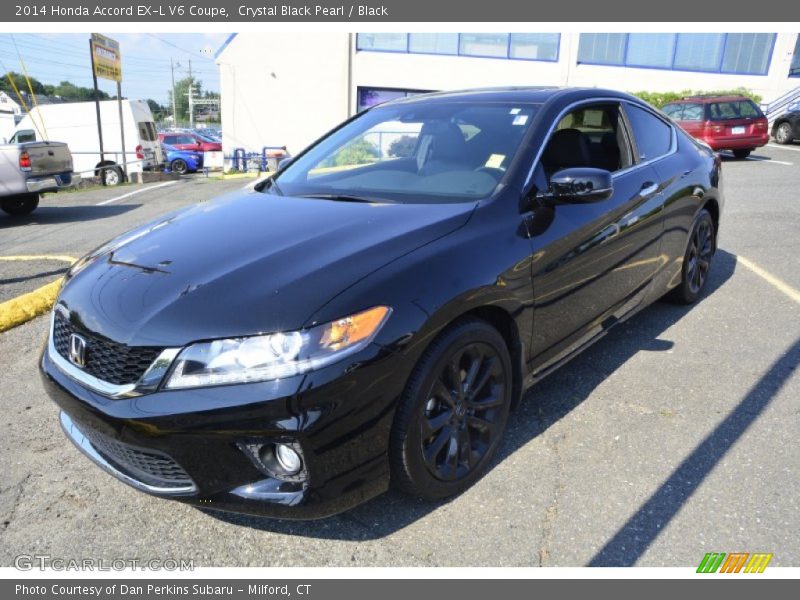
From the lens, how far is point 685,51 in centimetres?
2395

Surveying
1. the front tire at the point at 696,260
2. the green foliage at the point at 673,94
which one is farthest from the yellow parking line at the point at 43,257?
the green foliage at the point at 673,94

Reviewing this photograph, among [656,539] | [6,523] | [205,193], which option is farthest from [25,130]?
[656,539]

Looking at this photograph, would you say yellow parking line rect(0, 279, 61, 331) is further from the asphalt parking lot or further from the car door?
the car door

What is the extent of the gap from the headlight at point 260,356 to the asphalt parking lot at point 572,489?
2.52 ft

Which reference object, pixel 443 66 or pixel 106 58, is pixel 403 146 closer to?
pixel 106 58

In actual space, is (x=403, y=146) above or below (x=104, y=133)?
above

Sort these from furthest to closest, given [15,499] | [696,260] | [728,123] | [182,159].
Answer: [182,159] < [728,123] < [696,260] < [15,499]

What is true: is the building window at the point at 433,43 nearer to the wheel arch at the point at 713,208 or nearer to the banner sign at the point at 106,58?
the banner sign at the point at 106,58

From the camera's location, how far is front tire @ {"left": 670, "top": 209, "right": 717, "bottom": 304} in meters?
4.55

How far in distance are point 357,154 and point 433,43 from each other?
2172cm

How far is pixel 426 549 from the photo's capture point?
7.57 ft

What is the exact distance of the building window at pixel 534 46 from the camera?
23.4 metres

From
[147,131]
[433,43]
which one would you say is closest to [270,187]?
[147,131]

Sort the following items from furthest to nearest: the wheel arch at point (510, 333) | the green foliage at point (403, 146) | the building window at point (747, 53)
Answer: the building window at point (747, 53)
the green foliage at point (403, 146)
the wheel arch at point (510, 333)
